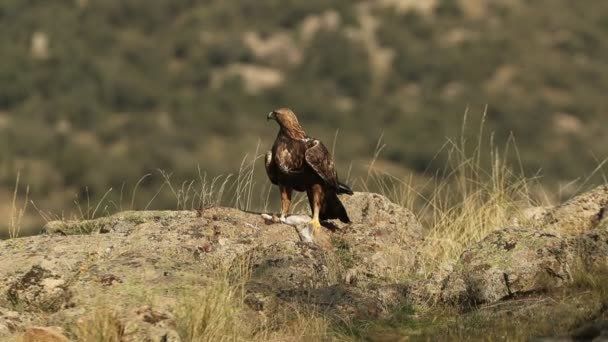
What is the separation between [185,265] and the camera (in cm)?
734

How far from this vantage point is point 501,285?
734cm

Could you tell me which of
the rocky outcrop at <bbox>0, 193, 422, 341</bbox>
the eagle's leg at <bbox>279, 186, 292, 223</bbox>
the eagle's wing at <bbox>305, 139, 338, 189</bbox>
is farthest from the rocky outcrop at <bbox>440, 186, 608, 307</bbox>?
the eagle's leg at <bbox>279, 186, 292, 223</bbox>

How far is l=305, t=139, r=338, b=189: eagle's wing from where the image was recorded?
845 centimetres

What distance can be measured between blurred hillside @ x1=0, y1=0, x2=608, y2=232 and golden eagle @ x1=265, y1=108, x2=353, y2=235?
92.1ft

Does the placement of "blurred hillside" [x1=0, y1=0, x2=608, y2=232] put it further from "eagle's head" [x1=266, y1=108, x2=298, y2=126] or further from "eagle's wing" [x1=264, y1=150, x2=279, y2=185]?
"eagle's head" [x1=266, y1=108, x2=298, y2=126]

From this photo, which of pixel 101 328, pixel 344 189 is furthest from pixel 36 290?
pixel 344 189

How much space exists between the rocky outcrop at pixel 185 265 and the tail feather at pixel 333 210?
102 mm

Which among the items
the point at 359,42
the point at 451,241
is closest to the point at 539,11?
the point at 359,42

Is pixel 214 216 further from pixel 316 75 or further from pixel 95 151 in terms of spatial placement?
pixel 316 75

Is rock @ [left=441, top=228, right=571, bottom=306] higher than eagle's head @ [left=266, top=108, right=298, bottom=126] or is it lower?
lower

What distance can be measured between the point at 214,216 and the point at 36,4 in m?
45.2

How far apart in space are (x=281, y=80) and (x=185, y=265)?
4168 cm

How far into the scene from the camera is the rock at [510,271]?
7.31m

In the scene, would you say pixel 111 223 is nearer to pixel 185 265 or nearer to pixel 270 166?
pixel 270 166
